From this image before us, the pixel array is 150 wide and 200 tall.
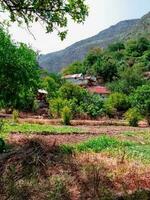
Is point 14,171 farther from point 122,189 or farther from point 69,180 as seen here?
point 122,189

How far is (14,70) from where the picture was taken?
23016mm

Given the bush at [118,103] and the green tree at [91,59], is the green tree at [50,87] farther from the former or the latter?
the green tree at [91,59]

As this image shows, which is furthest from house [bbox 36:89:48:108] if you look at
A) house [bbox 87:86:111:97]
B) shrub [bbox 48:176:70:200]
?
shrub [bbox 48:176:70:200]

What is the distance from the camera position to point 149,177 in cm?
1491

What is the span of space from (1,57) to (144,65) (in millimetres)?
101386

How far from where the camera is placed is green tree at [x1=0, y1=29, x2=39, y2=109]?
2283 centimetres

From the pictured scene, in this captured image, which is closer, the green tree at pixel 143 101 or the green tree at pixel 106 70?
the green tree at pixel 143 101

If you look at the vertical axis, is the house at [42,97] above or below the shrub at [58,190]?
below

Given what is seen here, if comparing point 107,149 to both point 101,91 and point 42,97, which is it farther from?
point 101,91

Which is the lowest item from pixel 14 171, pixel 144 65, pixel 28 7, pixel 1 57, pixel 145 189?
pixel 144 65

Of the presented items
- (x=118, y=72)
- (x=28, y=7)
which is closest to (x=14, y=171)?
(x=28, y=7)

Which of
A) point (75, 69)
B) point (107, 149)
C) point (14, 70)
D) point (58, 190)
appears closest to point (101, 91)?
point (75, 69)

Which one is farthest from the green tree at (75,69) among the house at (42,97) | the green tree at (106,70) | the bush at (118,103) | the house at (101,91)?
the bush at (118,103)

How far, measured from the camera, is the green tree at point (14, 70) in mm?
22828
